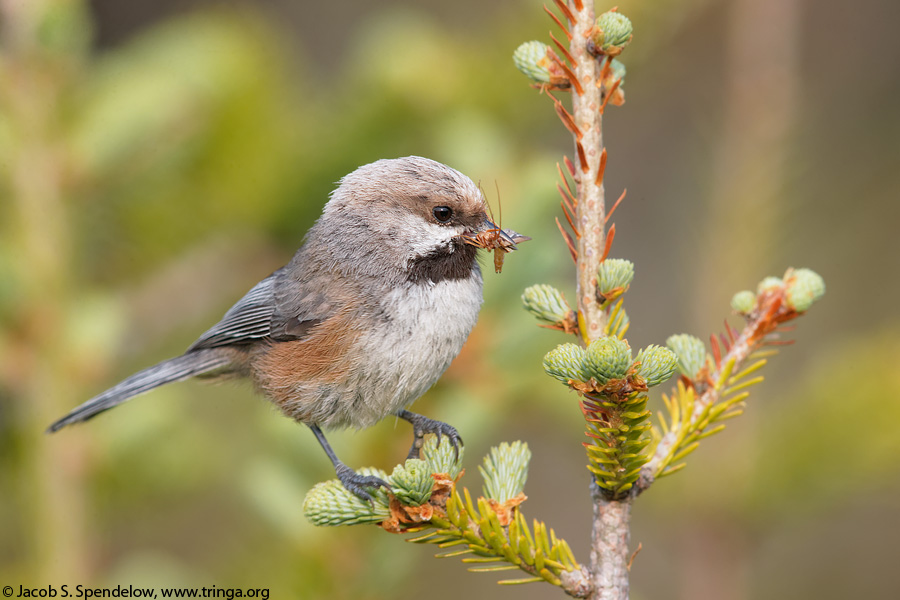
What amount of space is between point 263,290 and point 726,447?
203 cm

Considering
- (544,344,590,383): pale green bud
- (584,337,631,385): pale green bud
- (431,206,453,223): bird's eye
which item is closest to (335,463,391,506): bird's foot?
(544,344,590,383): pale green bud

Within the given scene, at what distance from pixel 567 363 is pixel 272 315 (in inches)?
75.0

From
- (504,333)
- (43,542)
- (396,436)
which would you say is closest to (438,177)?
(504,333)

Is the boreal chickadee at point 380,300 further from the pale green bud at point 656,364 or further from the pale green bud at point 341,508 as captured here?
the pale green bud at point 656,364

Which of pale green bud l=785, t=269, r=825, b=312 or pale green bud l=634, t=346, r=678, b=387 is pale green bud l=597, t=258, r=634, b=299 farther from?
pale green bud l=785, t=269, r=825, b=312

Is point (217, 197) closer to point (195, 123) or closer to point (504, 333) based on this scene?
point (195, 123)

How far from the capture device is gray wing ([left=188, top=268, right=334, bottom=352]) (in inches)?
127

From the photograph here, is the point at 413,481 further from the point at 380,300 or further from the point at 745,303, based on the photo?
the point at 380,300

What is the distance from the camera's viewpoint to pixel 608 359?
5.52 ft

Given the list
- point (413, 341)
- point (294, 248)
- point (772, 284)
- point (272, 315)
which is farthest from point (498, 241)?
point (294, 248)

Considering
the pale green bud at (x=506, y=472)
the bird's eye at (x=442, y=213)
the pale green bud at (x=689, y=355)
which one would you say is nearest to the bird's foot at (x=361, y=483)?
the pale green bud at (x=506, y=472)

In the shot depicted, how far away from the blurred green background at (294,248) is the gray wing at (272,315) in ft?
1.16

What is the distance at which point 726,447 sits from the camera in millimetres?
3467

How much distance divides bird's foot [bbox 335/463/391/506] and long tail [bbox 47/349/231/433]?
1.06 m
